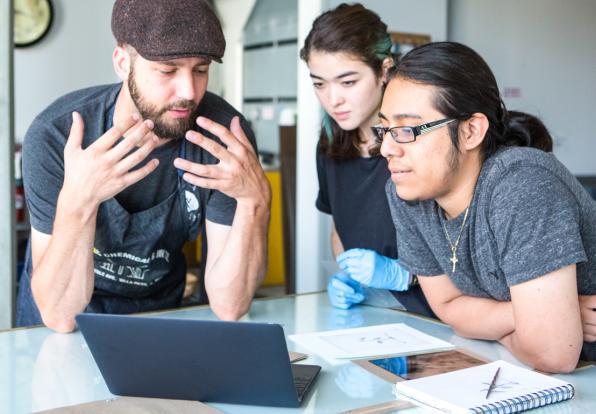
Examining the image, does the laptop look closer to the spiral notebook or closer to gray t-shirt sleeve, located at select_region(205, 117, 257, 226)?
the spiral notebook

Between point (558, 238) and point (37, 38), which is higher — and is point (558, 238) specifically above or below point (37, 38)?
below

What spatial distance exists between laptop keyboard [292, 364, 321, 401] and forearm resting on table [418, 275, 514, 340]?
355 millimetres

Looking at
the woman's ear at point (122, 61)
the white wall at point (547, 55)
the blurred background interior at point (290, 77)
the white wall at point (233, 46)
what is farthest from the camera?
the white wall at point (233, 46)

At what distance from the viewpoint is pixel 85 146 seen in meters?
1.58

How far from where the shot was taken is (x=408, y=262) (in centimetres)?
149

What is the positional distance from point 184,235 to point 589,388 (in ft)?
3.14

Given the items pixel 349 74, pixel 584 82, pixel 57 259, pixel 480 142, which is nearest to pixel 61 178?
pixel 57 259

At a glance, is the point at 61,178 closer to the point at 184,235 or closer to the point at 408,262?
the point at 184,235

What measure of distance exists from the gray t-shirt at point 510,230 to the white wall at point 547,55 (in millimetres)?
2591

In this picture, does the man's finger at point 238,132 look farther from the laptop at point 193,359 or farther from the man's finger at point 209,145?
the laptop at point 193,359

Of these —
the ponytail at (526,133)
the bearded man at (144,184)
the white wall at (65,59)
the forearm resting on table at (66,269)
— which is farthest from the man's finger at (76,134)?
the white wall at (65,59)

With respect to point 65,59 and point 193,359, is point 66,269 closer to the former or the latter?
point 193,359

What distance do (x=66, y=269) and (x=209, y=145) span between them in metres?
0.39

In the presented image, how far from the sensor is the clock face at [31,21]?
478 cm
